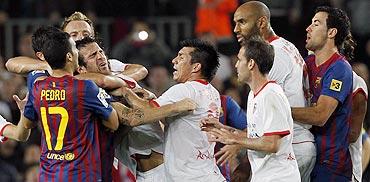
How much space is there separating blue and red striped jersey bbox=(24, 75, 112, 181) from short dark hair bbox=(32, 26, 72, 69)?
0.12 m

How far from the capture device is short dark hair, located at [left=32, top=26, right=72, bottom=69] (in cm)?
778

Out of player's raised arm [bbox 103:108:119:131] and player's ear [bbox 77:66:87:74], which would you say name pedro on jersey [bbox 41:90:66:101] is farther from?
player's ear [bbox 77:66:87:74]

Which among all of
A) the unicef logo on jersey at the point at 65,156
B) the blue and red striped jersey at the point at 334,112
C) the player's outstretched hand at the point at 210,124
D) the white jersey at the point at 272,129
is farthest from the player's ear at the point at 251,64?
the unicef logo on jersey at the point at 65,156

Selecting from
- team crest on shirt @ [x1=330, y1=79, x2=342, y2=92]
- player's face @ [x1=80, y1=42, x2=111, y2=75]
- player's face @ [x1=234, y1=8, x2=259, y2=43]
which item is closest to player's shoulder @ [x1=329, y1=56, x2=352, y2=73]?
team crest on shirt @ [x1=330, y1=79, x2=342, y2=92]

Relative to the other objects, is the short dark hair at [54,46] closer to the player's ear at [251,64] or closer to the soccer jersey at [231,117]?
the player's ear at [251,64]

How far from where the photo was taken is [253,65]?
7.88 m

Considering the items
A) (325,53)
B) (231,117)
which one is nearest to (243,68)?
(231,117)

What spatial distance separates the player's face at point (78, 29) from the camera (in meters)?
9.07

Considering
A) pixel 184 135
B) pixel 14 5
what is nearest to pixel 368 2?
pixel 14 5

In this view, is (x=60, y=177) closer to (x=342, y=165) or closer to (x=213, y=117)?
(x=213, y=117)

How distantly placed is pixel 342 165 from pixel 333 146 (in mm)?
191

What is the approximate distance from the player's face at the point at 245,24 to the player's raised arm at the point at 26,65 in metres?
1.63

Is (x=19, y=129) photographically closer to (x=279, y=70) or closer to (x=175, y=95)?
(x=175, y=95)

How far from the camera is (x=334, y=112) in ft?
28.4
